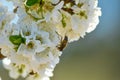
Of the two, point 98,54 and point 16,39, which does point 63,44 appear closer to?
point 16,39

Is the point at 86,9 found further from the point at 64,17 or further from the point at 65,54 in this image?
the point at 65,54

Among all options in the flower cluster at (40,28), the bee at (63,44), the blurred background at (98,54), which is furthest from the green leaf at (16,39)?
the blurred background at (98,54)

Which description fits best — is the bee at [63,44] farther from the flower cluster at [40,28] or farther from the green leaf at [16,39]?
the green leaf at [16,39]

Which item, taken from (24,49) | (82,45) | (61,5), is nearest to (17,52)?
(24,49)

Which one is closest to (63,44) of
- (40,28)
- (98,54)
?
(40,28)

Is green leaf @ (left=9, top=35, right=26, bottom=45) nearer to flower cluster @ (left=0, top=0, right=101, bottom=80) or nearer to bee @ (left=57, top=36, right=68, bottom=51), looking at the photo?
flower cluster @ (left=0, top=0, right=101, bottom=80)

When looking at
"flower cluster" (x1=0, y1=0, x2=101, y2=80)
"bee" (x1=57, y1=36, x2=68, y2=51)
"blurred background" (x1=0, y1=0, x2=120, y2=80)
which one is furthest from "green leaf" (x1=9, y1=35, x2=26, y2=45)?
"blurred background" (x1=0, y1=0, x2=120, y2=80)
